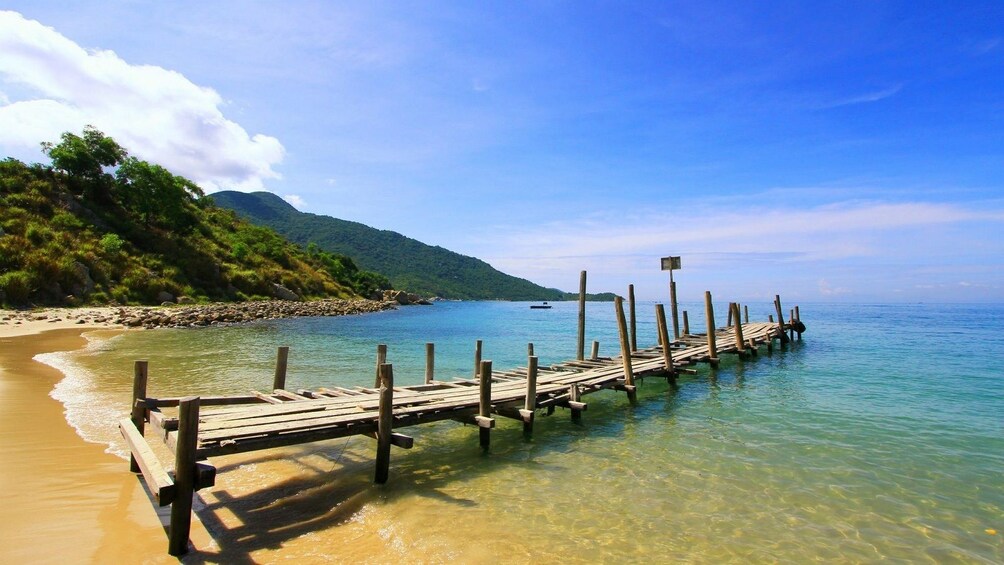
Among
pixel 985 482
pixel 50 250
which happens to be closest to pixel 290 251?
pixel 50 250

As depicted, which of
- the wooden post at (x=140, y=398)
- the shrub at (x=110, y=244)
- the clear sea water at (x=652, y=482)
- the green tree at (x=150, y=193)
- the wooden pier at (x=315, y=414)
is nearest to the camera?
the wooden pier at (x=315, y=414)

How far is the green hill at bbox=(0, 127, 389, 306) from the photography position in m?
34.0

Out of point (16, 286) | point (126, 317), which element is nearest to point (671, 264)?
point (126, 317)

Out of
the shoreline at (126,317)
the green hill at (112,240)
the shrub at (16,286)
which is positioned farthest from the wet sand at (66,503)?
the green hill at (112,240)

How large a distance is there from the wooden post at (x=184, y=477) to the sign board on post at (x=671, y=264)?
1618 cm

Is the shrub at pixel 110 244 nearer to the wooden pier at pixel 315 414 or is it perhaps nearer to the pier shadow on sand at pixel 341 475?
the wooden pier at pixel 315 414

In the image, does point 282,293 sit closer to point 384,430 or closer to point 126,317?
point 126,317

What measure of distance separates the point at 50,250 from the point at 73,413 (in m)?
33.8

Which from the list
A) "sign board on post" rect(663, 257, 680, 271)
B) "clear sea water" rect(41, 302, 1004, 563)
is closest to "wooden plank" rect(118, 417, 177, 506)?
"clear sea water" rect(41, 302, 1004, 563)

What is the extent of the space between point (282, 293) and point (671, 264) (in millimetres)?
54329

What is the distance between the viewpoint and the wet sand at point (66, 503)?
5.39 m

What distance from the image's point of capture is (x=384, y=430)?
788 cm

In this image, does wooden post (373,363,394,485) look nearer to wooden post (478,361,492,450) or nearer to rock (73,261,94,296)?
wooden post (478,361,492,450)

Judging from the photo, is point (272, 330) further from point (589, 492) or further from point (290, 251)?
point (290, 251)
